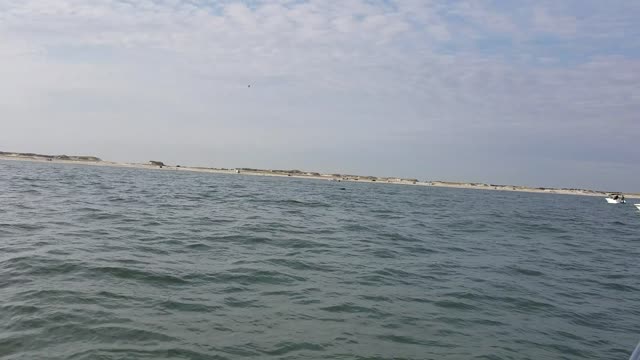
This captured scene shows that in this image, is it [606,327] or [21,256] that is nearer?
[606,327]

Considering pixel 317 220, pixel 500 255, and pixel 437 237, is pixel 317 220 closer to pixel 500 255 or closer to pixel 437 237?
pixel 437 237

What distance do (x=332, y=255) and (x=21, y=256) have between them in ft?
27.8

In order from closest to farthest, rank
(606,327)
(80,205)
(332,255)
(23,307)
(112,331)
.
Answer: (112,331) < (23,307) < (606,327) < (332,255) < (80,205)

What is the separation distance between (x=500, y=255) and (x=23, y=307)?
604 inches

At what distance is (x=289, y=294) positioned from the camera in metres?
10.6

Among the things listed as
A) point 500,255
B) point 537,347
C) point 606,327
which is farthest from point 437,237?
point 537,347

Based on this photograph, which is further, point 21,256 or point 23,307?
point 21,256

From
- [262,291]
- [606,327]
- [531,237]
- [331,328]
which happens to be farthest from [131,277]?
[531,237]

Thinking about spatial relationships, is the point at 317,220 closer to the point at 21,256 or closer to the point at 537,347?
the point at 21,256

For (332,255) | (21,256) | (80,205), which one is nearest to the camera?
(21,256)

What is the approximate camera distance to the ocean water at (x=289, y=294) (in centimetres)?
768

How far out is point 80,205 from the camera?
80.5ft

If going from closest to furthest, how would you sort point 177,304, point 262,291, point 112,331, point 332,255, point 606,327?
point 112,331 → point 177,304 → point 606,327 → point 262,291 → point 332,255

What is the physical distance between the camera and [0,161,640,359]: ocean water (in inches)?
302
